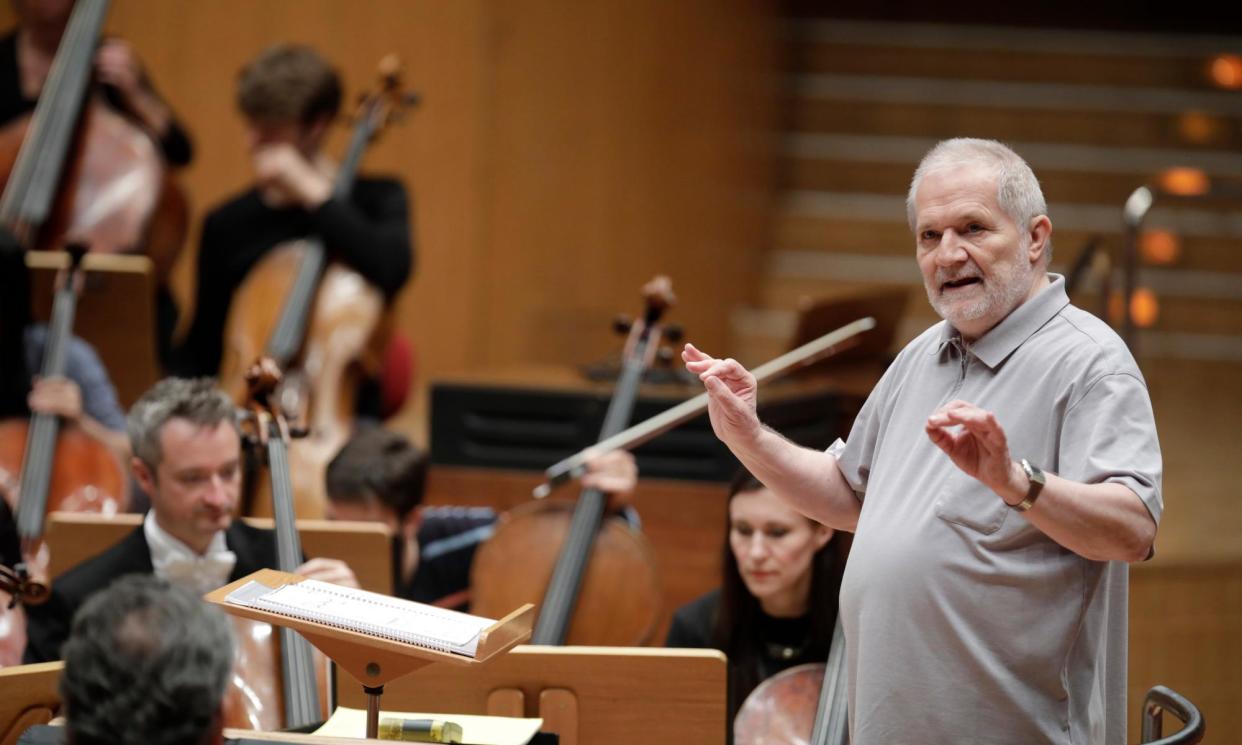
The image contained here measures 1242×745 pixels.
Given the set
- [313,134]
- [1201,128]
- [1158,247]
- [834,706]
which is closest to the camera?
[834,706]

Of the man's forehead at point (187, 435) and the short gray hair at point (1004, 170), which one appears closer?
the short gray hair at point (1004, 170)

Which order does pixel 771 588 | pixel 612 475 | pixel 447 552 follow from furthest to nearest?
pixel 447 552
pixel 612 475
pixel 771 588

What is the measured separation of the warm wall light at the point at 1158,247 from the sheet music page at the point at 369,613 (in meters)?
4.85

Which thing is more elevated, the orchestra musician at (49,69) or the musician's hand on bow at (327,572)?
the orchestra musician at (49,69)

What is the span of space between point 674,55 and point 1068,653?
4.58m

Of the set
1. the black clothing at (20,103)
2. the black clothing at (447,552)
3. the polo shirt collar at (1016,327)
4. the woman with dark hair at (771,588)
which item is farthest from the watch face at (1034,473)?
the black clothing at (20,103)

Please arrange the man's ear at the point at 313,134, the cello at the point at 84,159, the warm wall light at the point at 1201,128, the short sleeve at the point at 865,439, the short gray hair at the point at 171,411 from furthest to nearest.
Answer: the warm wall light at the point at 1201,128
the man's ear at the point at 313,134
the cello at the point at 84,159
the short gray hair at the point at 171,411
the short sleeve at the point at 865,439

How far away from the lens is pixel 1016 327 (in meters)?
1.85

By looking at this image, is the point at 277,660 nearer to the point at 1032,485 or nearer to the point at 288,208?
the point at 1032,485

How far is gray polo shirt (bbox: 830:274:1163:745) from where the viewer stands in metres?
1.74

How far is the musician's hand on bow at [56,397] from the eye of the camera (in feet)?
10.3

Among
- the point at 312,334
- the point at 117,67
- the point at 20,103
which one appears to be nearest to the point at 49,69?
the point at 20,103

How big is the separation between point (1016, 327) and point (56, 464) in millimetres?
2067

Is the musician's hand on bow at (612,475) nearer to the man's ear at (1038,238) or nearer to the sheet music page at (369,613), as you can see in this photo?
the sheet music page at (369,613)
